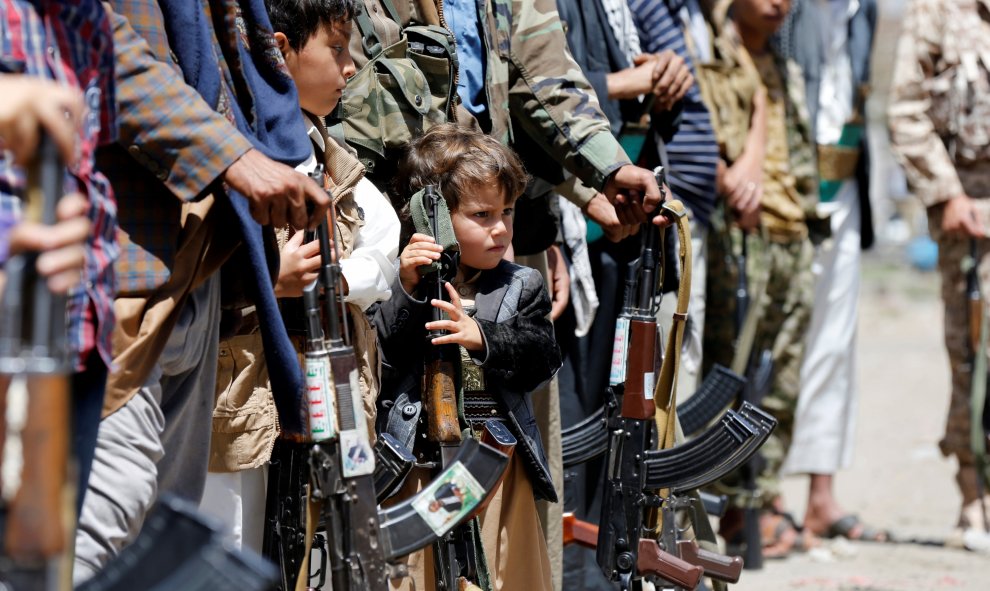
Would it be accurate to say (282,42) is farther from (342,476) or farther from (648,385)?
(648,385)

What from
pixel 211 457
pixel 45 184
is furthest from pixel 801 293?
pixel 45 184

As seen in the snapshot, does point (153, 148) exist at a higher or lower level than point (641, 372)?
higher

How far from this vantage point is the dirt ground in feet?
19.5

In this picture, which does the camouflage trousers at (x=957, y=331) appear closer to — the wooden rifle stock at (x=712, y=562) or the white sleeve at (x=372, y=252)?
the wooden rifle stock at (x=712, y=562)

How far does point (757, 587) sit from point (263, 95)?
3.44 metres

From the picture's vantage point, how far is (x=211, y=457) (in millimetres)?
3186

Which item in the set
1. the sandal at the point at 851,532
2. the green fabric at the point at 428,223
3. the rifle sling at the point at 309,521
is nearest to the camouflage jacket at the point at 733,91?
the sandal at the point at 851,532

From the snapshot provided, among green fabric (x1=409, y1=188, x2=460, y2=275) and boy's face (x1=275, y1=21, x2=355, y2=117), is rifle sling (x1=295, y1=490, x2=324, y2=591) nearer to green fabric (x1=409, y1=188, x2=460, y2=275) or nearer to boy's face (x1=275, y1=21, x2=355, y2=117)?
green fabric (x1=409, y1=188, x2=460, y2=275)

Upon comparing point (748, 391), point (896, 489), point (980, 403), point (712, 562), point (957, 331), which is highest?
point (957, 331)

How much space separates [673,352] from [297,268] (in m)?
1.42

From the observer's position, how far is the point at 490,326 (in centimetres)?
356

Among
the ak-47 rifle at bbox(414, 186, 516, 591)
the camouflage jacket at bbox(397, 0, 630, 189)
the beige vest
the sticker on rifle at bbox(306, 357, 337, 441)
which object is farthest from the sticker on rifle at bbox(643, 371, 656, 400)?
the sticker on rifle at bbox(306, 357, 337, 441)

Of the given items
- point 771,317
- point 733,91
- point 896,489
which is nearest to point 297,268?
point 733,91

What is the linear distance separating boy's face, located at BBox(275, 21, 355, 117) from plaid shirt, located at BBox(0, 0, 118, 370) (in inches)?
38.1
